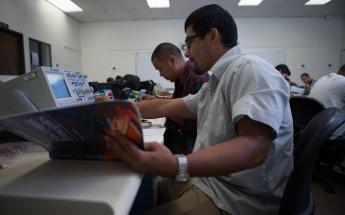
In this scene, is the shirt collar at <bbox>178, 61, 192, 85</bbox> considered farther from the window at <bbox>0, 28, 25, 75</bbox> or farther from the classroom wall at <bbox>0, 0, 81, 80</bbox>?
the classroom wall at <bbox>0, 0, 81, 80</bbox>

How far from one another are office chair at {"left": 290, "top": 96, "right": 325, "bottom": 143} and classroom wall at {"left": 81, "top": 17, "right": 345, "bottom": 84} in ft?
16.6

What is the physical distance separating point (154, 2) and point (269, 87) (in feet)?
18.3

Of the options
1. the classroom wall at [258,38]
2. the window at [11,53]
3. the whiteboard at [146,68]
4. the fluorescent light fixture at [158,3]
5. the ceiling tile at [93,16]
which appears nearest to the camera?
the window at [11,53]

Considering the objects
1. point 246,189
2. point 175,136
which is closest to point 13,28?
point 175,136

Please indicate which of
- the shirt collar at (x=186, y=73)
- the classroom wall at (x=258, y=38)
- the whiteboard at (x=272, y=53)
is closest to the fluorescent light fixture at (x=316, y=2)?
the classroom wall at (x=258, y=38)

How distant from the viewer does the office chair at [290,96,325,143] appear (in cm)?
219

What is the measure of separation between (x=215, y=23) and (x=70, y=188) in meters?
0.72

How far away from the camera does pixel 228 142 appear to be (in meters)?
0.62

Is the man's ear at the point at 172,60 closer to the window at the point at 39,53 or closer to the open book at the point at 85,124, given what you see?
the open book at the point at 85,124

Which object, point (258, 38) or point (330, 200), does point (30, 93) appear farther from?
point (258, 38)

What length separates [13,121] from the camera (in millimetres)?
510

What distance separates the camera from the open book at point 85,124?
1.48 feet

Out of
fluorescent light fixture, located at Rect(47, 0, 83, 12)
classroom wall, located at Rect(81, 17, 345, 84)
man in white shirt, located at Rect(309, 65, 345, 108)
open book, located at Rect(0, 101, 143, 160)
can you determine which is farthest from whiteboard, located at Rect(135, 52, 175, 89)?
open book, located at Rect(0, 101, 143, 160)

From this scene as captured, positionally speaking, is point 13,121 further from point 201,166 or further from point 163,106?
point 163,106
